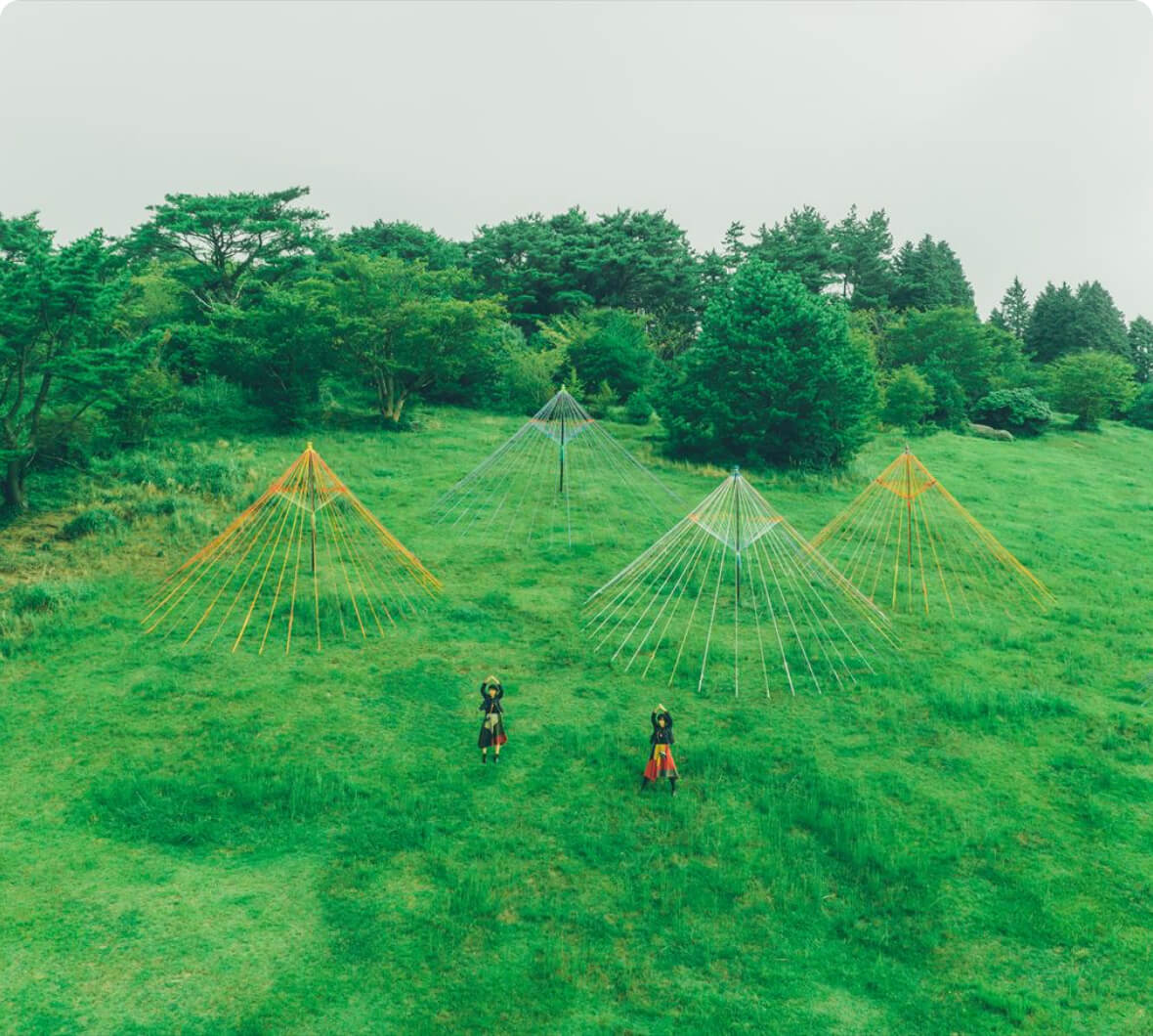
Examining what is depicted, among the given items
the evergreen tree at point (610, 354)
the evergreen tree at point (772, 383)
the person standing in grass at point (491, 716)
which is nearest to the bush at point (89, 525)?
the person standing in grass at point (491, 716)

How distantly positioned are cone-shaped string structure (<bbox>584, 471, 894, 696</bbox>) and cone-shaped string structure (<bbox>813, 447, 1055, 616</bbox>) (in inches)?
41.3

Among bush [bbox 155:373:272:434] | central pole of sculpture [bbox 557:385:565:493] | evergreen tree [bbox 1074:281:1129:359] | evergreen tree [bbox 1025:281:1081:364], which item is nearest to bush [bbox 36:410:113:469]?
bush [bbox 155:373:272:434]

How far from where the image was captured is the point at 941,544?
1700 cm

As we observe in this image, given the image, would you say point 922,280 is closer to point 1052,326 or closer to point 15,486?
point 1052,326

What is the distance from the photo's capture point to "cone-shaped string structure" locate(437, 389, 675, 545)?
57.4ft

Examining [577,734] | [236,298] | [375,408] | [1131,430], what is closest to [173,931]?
[577,734]

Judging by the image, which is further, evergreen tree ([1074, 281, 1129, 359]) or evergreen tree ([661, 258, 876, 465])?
evergreen tree ([1074, 281, 1129, 359])

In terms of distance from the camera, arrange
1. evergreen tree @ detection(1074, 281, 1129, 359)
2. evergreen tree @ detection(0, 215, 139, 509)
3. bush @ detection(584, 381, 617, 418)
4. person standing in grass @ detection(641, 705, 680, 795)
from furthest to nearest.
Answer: evergreen tree @ detection(1074, 281, 1129, 359)
bush @ detection(584, 381, 617, 418)
evergreen tree @ detection(0, 215, 139, 509)
person standing in grass @ detection(641, 705, 680, 795)

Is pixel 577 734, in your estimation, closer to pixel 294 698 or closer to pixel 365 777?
pixel 365 777

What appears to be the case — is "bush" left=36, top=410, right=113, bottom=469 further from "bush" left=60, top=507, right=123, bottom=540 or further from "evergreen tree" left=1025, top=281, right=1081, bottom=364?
"evergreen tree" left=1025, top=281, right=1081, bottom=364

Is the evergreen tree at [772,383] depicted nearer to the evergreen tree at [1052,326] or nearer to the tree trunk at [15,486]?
→ the tree trunk at [15,486]

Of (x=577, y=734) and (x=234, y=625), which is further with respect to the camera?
(x=234, y=625)

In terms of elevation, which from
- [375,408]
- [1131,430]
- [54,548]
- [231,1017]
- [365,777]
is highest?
[1131,430]

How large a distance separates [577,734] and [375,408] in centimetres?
2205
